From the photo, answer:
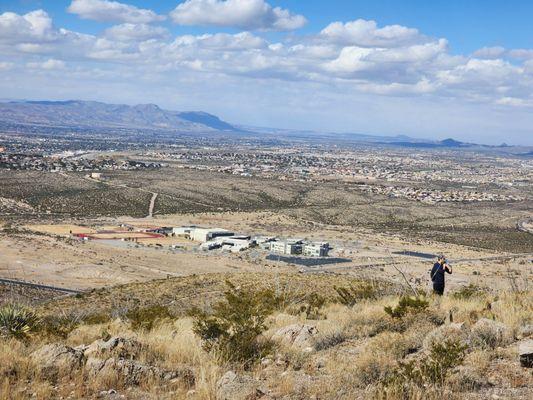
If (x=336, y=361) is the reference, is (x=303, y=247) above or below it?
below

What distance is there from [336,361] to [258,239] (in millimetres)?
55321

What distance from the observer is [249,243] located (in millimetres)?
60438

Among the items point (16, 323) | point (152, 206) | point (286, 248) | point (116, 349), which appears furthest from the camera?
point (152, 206)

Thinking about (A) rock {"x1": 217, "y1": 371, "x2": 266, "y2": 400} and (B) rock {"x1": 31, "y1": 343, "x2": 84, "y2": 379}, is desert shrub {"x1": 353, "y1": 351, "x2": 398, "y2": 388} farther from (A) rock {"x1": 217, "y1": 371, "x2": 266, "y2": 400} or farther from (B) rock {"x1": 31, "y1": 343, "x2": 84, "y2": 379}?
(B) rock {"x1": 31, "y1": 343, "x2": 84, "y2": 379}

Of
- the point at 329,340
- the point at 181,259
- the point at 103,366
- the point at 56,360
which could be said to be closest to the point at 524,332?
the point at 329,340

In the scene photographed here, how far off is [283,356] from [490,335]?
3121mm

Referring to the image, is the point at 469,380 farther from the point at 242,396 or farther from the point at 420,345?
the point at 242,396

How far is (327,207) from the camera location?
10131cm

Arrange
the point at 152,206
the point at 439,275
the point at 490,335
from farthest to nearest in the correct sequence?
the point at 152,206
the point at 439,275
the point at 490,335

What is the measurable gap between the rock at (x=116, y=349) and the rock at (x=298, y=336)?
→ 2.34m

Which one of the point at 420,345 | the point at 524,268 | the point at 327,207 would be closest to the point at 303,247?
the point at 524,268

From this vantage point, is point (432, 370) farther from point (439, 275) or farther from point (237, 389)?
point (439, 275)

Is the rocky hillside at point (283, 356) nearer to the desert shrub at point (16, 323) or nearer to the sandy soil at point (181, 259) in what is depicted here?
the desert shrub at point (16, 323)

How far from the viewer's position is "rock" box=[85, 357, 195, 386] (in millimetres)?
7441
